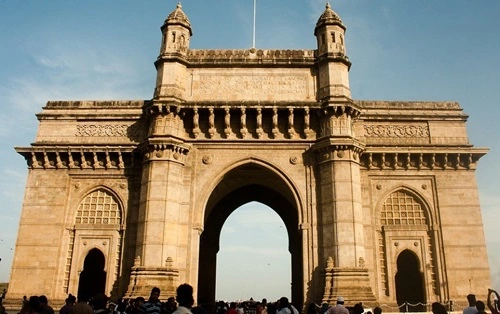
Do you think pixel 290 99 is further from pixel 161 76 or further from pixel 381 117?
pixel 161 76

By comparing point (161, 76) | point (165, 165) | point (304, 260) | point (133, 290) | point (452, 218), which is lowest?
point (133, 290)

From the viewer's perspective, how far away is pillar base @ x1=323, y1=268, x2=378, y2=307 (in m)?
19.6

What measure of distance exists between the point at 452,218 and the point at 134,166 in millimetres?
16515

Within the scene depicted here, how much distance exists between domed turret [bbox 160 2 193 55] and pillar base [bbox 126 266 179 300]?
1142 cm

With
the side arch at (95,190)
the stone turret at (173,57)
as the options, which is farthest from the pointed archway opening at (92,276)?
the stone turret at (173,57)

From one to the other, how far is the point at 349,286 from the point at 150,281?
8790 mm

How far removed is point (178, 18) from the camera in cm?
2522

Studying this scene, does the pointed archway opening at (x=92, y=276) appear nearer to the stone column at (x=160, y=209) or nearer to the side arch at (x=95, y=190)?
the side arch at (x=95, y=190)

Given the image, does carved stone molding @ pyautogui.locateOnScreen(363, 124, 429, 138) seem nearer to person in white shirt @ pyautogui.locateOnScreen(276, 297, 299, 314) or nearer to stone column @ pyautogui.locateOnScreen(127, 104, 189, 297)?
stone column @ pyautogui.locateOnScreen(127, 104, 189, 297)

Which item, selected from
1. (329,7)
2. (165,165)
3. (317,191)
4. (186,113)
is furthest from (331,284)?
(329,7)

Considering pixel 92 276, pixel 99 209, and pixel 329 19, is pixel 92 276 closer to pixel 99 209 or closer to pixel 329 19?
pixel 99 209

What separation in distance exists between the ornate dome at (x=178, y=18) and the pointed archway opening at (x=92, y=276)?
44.2ft

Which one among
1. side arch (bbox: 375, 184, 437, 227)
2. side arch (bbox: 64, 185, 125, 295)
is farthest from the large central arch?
side arch (bbox: 64, 185, 125, 295)

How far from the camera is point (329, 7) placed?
2567 centimetres
